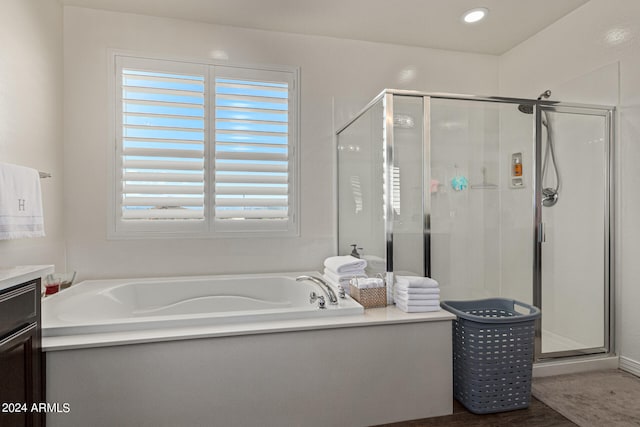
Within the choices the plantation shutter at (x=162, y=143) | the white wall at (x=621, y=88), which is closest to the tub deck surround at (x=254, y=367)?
the plantation shutter at (x=162, y=143)

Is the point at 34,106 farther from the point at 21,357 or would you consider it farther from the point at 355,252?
the point at 355,252

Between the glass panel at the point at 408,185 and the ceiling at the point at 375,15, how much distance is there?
3.06 feet

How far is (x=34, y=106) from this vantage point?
2.21m

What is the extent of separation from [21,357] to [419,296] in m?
1.79

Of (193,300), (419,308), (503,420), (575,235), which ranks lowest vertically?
(503,420)

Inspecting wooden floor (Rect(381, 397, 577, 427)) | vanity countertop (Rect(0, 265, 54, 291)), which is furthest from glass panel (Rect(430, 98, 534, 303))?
vanity countertop (Rect(0, 265, 54, 291))

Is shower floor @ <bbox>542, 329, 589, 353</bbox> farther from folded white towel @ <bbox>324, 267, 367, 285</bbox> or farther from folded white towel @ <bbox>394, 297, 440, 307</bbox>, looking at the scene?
folded white towel @ <bbox>324, 267, 367, 285</bbox>

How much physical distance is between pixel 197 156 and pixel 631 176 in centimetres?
305

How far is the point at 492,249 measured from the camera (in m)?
2.59

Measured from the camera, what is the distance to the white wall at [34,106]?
1.94 m

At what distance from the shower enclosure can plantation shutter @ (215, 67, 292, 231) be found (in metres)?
0.66

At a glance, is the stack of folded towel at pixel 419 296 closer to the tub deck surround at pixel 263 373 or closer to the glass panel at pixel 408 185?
the tub deck surround at pixel 263 373

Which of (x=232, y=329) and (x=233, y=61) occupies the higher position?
(x=233, y=61)

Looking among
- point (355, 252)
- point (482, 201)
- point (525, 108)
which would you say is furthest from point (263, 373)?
point (525, 108)
